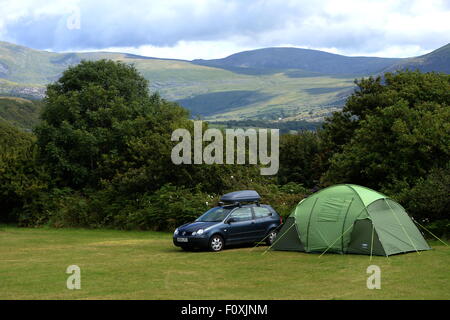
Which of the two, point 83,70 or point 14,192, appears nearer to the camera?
point 14,192

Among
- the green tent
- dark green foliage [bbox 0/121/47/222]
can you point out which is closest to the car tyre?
the green tent

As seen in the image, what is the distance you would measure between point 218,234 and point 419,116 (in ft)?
44.9

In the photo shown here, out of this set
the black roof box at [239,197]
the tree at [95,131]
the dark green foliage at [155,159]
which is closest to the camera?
the black roof box at [239,197]

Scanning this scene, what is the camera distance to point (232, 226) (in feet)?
76.3

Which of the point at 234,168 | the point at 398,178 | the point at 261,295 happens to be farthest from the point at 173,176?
the point at 261,295

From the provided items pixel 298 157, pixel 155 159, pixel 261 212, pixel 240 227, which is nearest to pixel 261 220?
pixel 261 212

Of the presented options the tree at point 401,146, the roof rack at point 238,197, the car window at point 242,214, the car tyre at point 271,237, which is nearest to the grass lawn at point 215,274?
the car tyre at point 271,237

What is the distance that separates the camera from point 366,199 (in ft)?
68.2

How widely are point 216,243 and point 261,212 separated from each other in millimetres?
2393

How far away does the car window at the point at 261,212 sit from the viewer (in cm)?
2405

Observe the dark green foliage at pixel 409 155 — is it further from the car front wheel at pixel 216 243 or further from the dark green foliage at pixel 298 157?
the dark green foliage at pixel 298 157
